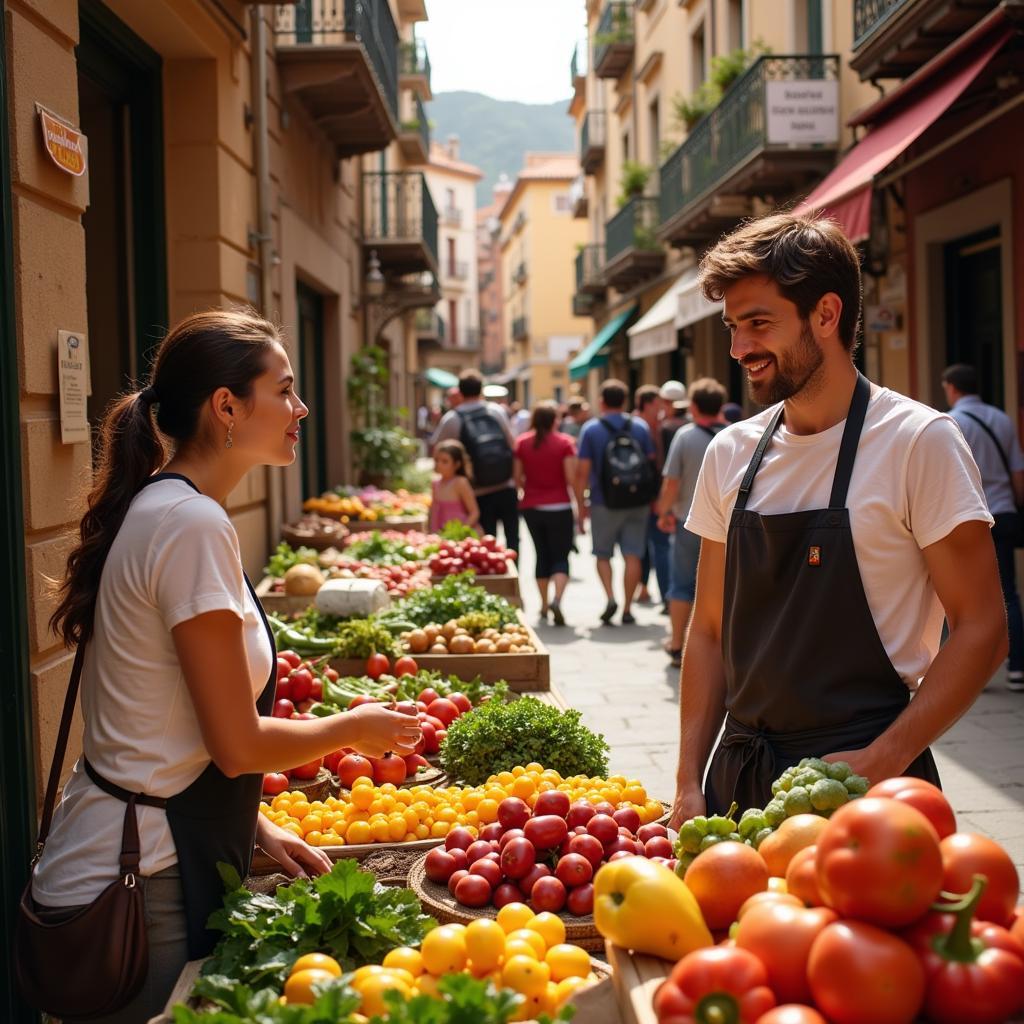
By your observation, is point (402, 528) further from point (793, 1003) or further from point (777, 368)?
point (793, 1003)

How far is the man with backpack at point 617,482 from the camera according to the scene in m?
11.1

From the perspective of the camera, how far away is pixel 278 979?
2271mm

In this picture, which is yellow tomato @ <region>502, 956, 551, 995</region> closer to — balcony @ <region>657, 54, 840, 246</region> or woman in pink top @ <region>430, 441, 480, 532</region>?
woman in pink top @ <region>430, 441, 480, 532</region>

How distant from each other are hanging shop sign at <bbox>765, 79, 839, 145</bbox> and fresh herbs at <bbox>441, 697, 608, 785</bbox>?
1163cm

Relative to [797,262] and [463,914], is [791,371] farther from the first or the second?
[463,914]

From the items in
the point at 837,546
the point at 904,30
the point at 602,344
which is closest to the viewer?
the point at 837,546

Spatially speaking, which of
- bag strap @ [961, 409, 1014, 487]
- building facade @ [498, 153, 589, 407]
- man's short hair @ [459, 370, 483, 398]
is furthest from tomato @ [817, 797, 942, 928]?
building facade @ [498, 153, 589, 407]

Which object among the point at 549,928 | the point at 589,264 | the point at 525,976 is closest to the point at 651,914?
the point at 525,976

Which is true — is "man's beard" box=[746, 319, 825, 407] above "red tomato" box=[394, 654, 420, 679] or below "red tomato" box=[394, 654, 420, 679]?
above

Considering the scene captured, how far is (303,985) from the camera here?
2.12m

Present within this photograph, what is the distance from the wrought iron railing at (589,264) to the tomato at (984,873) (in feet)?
94.9

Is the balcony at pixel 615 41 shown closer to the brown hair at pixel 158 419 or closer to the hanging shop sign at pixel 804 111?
the hanging shop sign at pixel 804 111

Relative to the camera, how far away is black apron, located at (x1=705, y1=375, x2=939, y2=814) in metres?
2.60

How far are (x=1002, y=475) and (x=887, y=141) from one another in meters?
3.42
